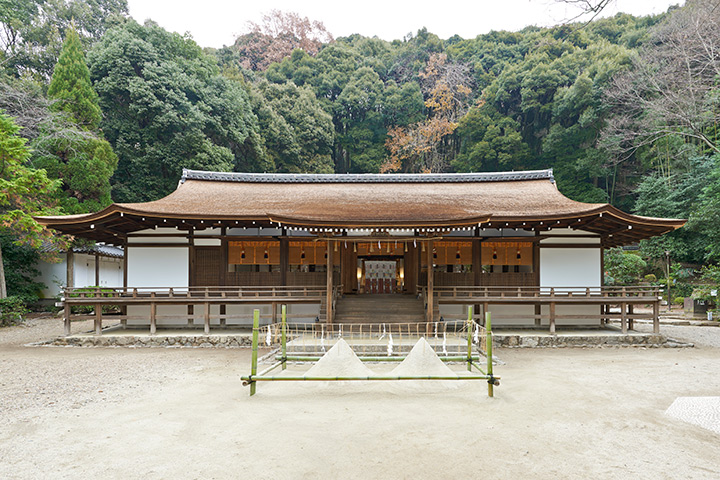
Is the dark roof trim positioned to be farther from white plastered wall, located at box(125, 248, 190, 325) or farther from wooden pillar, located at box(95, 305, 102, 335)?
wooden pillar, located at box(95, 305, 102, 335)

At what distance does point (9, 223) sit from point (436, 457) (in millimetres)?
16434

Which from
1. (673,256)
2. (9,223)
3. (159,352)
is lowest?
(159,352)

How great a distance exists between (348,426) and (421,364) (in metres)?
1.99

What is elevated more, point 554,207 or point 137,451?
point 554,207

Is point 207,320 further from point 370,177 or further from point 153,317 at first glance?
point 370,177

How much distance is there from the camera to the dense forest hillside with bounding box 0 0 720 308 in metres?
19.5

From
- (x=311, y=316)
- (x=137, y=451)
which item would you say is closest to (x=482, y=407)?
Result: (x=137, y=451)

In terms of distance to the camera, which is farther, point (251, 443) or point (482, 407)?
point (482, 407)

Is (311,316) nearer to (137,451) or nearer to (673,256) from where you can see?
(137,451)

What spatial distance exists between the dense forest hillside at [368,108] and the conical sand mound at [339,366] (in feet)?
44.1

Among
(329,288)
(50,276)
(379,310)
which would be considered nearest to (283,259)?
(329,288)

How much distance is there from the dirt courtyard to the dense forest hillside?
11.3 meters

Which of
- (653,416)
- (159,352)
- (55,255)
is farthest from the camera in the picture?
(55,255)

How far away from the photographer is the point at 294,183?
663 inches
